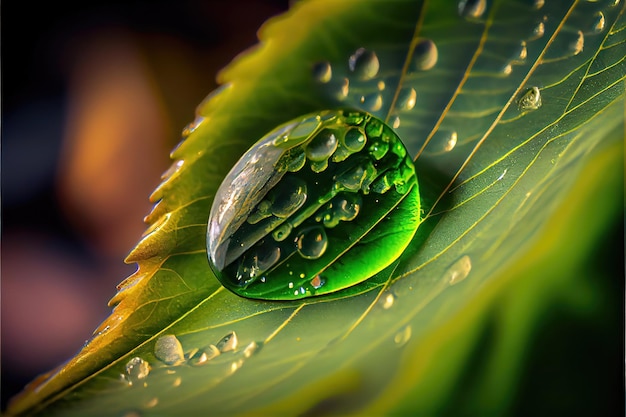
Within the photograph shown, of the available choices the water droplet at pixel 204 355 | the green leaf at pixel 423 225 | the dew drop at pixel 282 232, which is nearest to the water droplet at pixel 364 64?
the green leaf at pixel 423 225

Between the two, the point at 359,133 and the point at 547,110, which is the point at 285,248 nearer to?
the point at 359,133

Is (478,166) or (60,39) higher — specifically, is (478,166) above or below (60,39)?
below

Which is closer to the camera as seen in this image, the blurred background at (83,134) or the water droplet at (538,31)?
the water droplet at (538,31)

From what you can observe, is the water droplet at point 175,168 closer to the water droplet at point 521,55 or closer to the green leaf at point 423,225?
the green leaf at point 423,225

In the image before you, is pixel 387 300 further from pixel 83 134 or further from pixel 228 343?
pixel 83 134

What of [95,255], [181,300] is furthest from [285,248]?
[95,255]

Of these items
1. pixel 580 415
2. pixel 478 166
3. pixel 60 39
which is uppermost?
pixel 60 39
